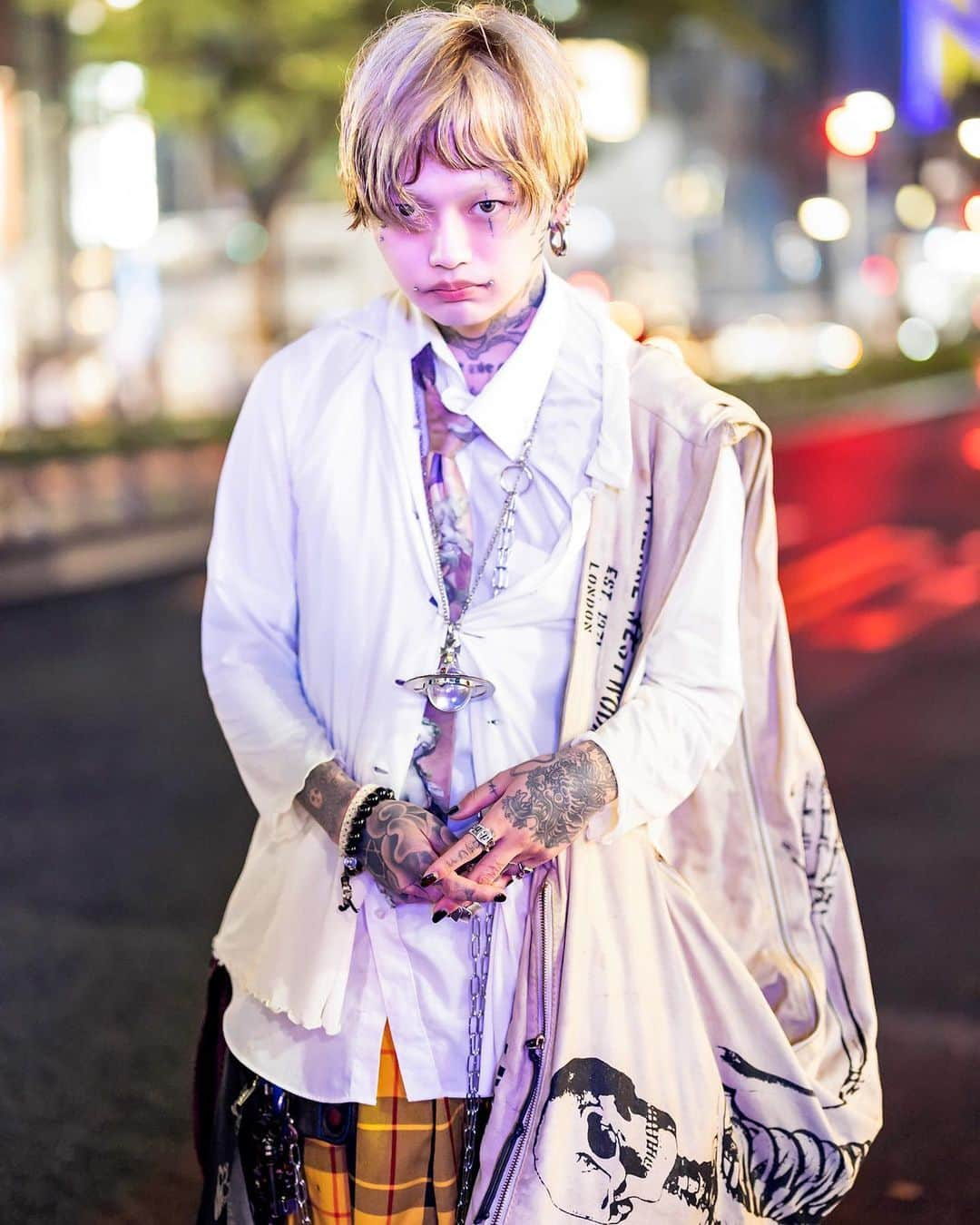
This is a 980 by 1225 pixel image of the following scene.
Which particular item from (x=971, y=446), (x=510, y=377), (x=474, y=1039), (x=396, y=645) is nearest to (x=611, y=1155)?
(x=474, y=1039)

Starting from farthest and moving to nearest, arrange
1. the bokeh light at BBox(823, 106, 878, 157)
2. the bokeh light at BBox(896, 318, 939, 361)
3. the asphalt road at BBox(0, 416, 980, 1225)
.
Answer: the bokeh light at BBox(896, 318, 939, 361) < the bokeh light at BBox(823, 106, 878, 157) < the asphalt road at BBox(0, 416, 980, 1225)

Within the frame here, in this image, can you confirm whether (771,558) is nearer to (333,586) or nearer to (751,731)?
(751,731)

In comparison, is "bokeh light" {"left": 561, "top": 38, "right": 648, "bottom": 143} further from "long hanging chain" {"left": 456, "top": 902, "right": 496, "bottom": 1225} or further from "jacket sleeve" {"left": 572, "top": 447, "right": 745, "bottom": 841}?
"long hanging chain" {"left": 456, "top": 902, "right": 496, "bottom": 1225}

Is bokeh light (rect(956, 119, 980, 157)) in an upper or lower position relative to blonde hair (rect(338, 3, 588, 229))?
upper

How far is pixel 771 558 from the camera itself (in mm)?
2229

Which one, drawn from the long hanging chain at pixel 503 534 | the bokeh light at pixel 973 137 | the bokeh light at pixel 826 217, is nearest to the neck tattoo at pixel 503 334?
the long hanging chain at pixel 503 534

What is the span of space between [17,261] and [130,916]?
17.0 metres

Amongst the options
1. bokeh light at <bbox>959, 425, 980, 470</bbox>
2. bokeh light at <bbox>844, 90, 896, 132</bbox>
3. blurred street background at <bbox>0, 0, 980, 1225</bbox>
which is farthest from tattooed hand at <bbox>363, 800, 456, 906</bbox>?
bokeh light at <bbox>959, 425, 980, 470</bbox>

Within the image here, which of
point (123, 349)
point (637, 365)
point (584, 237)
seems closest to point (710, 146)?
point (584, 237)

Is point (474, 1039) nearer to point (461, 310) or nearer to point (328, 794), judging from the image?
point (328, 794)

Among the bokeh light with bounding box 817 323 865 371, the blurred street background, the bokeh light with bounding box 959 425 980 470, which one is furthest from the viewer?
the bokeh light with bounding box 817 323 865 371

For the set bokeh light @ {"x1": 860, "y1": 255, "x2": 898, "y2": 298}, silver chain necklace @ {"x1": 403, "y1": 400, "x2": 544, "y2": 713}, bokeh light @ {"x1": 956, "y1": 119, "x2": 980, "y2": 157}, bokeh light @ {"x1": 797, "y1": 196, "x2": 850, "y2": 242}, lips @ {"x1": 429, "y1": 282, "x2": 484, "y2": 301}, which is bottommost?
silver chain necklace @ {"x1": 403, "y1": 400, "x2": 544, "y2": 713}

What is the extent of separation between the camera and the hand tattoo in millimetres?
1968

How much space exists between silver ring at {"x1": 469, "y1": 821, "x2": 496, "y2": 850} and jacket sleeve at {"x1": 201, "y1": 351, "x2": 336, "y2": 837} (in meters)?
0.29
